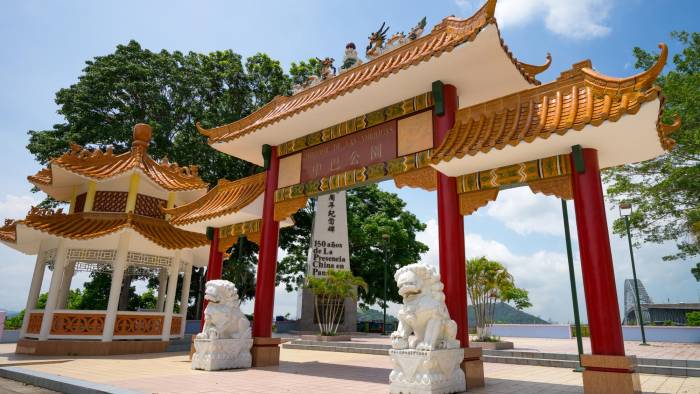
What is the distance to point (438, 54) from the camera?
235 inches

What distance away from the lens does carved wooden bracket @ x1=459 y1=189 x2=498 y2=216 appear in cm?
609

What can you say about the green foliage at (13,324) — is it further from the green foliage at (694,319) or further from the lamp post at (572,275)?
the green foliage at (694,319)

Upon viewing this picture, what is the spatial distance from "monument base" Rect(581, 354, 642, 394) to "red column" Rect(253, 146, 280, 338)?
559 centimetres

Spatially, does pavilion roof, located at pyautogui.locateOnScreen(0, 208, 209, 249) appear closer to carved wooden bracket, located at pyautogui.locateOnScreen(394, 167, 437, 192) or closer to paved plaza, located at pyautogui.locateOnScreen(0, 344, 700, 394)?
paved plaza, located at pyautogui.locateOnScreen(0, 344, 700, 394)

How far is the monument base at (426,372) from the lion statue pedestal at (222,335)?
367cm

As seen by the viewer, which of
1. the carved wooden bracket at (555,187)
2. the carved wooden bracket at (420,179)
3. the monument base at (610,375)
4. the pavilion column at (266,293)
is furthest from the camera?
the pavilion column at (266,293)

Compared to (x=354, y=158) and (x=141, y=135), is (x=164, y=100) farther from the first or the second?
(x=354, y=158)

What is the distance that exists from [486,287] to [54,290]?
1196 centimetres

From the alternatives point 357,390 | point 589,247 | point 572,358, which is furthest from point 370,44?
point 572,358

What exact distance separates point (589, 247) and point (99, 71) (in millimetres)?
22417

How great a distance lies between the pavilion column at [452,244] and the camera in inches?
229

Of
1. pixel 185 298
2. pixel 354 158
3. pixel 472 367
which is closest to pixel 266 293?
pixel 354 158

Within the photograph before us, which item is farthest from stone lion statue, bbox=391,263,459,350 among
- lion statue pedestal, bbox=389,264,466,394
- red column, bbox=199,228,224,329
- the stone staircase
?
red column, bbox=199,228,224,329

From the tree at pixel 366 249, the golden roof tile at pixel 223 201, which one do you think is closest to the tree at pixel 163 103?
the tree at pixel 366 249
